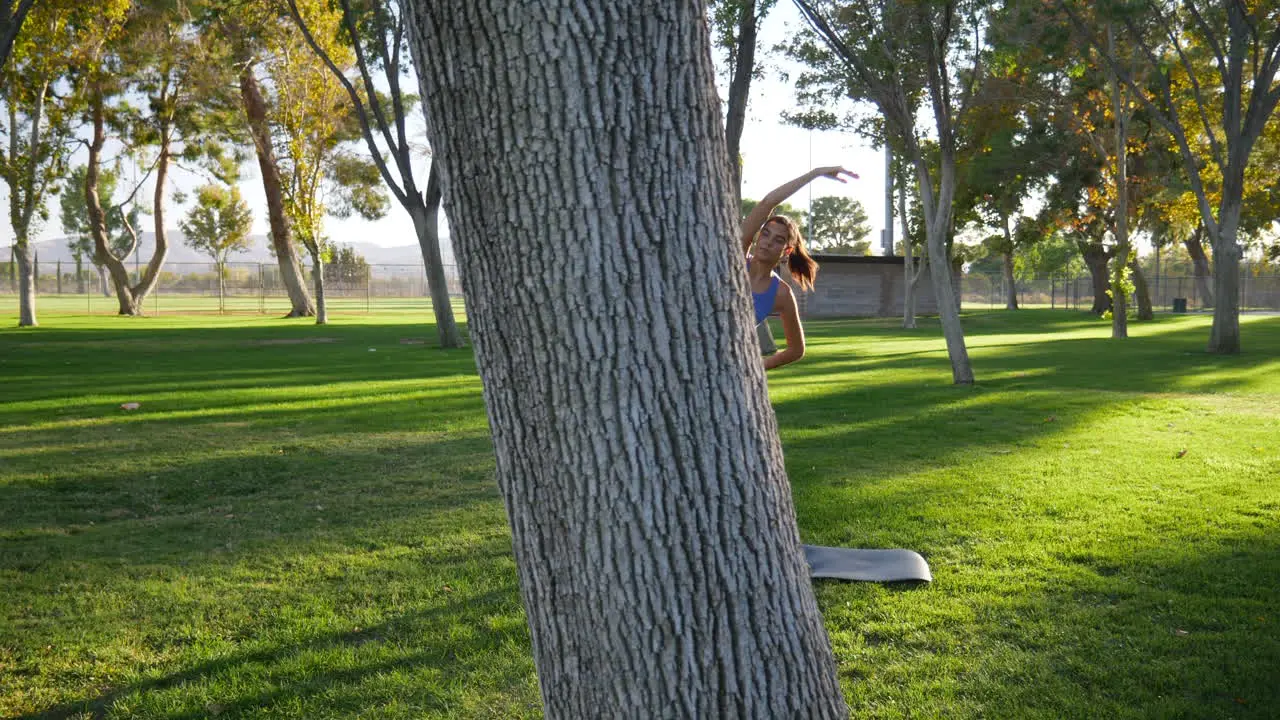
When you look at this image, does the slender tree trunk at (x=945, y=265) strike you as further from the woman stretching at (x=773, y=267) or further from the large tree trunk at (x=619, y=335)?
the large tree trunk at (x=619, y=335)

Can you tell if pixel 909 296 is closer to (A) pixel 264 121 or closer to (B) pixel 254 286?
(A) pixel 264 121

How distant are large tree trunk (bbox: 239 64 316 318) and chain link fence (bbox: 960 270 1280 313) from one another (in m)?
36.0

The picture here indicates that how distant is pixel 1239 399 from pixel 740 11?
25.0 feet

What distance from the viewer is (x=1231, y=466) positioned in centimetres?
733

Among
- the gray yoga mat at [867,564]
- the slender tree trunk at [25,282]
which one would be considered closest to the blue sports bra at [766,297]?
the gray yoga mat at [867,564]

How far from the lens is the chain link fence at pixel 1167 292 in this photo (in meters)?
50.8

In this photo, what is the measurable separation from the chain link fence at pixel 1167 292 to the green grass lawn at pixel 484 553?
131 ft

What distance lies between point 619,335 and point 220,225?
78.5 meters

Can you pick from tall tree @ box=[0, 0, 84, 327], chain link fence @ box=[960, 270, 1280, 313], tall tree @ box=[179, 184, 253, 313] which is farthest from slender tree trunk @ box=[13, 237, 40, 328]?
chain link fence @ box=[960, 270, 1280, 313]

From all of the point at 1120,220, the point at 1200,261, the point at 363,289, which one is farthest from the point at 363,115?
the point at 363,289

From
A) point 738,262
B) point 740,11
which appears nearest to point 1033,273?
point 740,11

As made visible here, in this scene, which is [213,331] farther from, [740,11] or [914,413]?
[914,413]

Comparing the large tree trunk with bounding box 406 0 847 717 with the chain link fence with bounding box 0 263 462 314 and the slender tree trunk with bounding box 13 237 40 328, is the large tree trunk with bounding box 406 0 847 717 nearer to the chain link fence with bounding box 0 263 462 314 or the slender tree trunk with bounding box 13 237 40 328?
the slender tree trunk with bounding box 13 237 40 328

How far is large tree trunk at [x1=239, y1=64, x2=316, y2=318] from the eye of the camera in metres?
35.7
